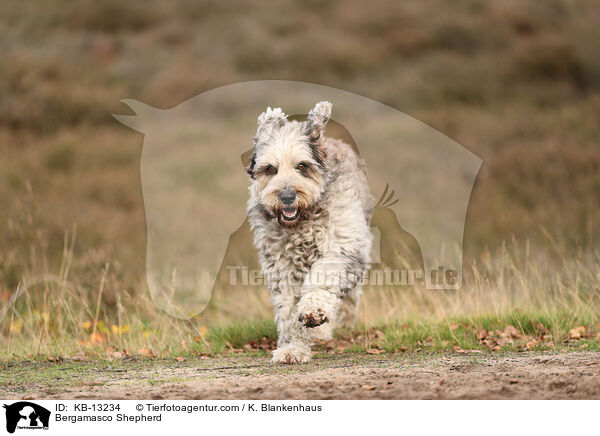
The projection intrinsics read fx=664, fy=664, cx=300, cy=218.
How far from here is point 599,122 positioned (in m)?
15.2

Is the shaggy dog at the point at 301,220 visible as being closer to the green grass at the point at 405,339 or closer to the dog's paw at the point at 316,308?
the dog's paw at the point at 316,308

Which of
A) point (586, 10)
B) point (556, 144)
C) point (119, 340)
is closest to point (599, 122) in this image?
point (556, 144)

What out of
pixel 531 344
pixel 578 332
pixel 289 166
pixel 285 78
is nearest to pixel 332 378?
pixel 289 166

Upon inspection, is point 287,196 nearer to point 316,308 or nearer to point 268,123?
point 268,123

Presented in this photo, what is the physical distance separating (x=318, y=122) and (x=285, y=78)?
50.8ft

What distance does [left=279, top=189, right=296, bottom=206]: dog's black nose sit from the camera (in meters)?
5.00

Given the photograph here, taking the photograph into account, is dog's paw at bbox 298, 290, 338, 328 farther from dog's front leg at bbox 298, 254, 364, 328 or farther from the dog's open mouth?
the dog's open mouth

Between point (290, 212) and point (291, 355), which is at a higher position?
point (290, 212)

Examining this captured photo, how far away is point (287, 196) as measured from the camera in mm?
5008

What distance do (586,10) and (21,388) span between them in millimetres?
21654

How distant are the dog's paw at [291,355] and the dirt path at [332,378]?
4.0 inches

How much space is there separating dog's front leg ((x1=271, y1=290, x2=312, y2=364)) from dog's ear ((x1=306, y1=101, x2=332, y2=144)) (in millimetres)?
1271
